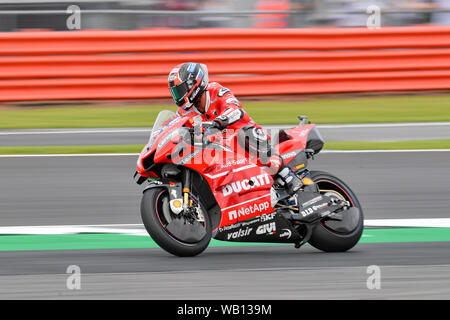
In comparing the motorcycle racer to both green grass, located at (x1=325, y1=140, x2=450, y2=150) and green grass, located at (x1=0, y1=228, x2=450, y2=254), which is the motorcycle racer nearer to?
green grass, located at (x1=0, y1=228, x2=450, y2=254)

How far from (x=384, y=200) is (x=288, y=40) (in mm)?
5801

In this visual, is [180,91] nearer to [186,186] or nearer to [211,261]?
[186,186]

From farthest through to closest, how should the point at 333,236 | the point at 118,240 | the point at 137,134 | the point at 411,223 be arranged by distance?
1. the point at 137,134
2. the point at 411,223
3. the point at 118,240
4. the point at 333,236

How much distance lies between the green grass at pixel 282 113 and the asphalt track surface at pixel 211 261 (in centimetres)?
331

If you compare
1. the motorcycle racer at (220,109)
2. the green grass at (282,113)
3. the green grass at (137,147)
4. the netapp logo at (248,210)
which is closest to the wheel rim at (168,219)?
the netapp logo at (248,210)

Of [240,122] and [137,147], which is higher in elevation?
[137,147]

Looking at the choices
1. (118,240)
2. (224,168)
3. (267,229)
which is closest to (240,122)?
(224,168)

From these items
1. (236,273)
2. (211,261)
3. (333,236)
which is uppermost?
(333,236)

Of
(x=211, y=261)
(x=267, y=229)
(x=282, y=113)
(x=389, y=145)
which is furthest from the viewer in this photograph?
(x=282, y=113)

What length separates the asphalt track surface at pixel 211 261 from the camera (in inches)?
198

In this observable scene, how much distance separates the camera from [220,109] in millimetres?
5785

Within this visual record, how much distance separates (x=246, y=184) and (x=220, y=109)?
576 millimetres

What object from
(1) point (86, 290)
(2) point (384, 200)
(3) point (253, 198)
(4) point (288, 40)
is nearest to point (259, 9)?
(4) point (288, 40)

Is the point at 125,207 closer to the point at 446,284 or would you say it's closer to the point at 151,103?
the point at 446,284
